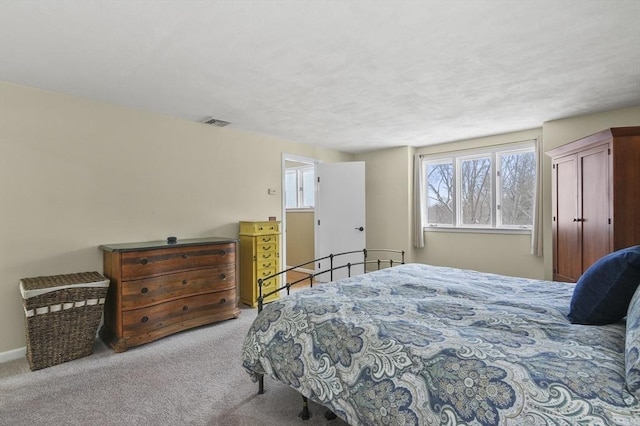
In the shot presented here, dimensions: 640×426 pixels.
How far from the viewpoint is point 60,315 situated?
2602mm

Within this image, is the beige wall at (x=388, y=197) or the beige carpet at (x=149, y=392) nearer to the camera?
the beige carpet at (x=149, y=392)

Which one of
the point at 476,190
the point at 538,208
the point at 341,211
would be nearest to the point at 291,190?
the point at 341,211

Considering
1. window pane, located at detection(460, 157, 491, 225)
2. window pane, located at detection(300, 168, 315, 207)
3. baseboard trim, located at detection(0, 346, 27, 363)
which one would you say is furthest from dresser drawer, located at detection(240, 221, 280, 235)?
window pane, located at detection(460, 157, 491, 225)

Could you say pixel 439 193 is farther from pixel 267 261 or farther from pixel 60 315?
pixel 60 315

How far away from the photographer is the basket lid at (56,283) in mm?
2475

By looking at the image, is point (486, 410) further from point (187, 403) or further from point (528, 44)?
point (528, 44)

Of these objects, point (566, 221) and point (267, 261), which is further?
point (267, 261)

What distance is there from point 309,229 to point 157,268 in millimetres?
Result: 3649

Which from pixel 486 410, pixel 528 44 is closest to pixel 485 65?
pixel 528 44

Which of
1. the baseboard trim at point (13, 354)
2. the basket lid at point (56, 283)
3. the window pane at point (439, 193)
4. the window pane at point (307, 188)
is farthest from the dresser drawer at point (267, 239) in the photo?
the window pane at point (439, 193)

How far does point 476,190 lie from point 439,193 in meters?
0.59

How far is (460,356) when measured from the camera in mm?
1236

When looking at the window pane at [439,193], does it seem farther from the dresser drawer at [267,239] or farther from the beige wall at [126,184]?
the dresser drawer at [267,239]

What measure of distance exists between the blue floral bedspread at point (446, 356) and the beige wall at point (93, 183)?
2.32 m
